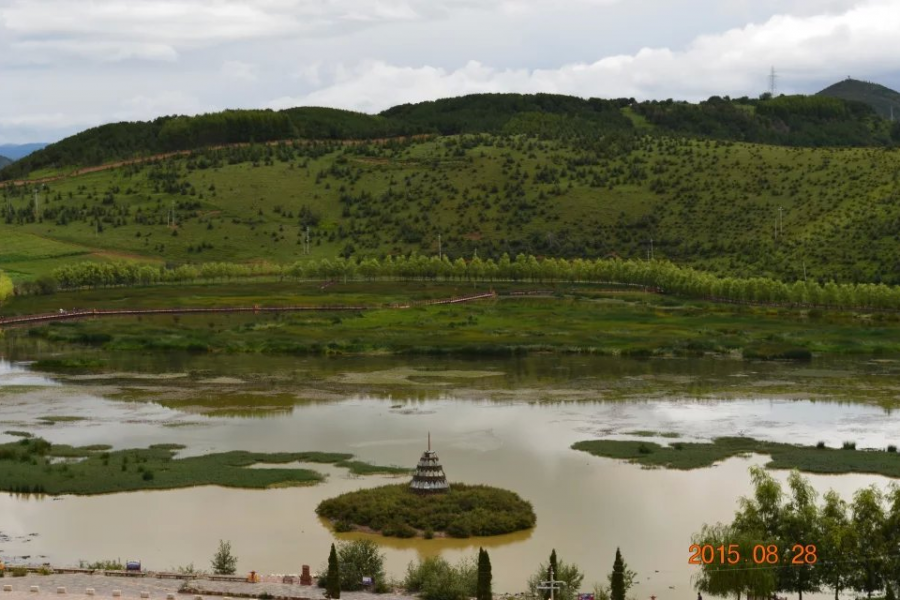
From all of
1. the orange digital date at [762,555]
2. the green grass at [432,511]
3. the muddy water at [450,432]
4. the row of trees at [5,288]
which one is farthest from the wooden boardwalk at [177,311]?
the orange digital date at [762,555]

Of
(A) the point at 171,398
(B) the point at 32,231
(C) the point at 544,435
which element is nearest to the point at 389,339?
(A) the point at 171,398

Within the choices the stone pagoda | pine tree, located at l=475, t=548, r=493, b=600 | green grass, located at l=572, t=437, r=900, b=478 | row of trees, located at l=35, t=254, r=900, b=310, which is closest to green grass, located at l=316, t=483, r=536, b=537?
the stone pagoda

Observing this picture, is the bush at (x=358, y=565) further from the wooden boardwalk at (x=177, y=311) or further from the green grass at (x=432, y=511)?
the wooden boardwalk at (x=177, y=311)

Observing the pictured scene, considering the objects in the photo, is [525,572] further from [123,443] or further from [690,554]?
[123,443]

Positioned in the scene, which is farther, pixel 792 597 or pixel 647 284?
pixel 647 284

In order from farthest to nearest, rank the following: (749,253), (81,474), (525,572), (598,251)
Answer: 1. (598,251)
2. (749,253)
3. (81,474)
4. (525,572)

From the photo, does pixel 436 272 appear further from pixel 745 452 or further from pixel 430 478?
pixel 430 478

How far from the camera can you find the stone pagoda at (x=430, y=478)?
186 ft

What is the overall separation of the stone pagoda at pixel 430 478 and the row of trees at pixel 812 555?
14.4m

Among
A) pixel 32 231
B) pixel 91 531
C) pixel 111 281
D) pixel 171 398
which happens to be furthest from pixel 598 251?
pixel 91 531

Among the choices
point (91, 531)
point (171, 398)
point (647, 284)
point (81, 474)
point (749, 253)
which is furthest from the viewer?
point (749, 253)

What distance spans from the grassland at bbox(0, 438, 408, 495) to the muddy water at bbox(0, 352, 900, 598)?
117cm

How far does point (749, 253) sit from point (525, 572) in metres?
129

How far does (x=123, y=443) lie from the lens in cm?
7056
